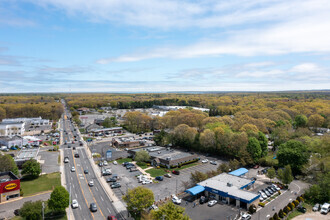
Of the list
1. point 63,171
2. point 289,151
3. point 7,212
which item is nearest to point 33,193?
point 7,212

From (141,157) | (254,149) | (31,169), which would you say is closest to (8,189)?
(31,169)

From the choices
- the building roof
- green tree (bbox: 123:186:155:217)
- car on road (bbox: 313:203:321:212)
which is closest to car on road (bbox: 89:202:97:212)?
green tree (bbox: 123:186:155:217)

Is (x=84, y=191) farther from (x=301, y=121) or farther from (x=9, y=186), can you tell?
(x=301, y=121)

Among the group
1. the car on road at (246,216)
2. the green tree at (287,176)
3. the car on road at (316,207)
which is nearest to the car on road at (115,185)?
the car on road at (246,216)

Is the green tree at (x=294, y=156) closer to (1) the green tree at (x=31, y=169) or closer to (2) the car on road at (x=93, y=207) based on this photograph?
(2) the car on road at (x=93, y=207)

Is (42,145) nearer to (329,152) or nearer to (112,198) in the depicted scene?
(112,198)

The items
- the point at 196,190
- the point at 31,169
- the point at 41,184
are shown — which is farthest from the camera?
the point at 31,169

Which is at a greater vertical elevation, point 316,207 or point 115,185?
point 115,185
